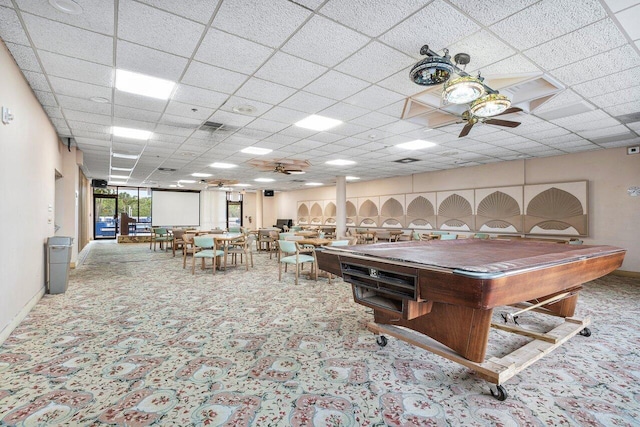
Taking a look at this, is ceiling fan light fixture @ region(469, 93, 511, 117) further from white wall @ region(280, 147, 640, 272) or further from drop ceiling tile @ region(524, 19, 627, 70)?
white wall @ region(280, 147, 640, 272)

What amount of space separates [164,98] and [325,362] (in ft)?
13.3

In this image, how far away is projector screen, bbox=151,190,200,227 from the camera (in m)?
17.2

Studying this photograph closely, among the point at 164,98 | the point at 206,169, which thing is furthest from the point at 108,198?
the point at 164,98

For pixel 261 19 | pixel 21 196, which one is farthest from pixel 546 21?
pixel 21 196

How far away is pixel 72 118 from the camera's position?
518 cm

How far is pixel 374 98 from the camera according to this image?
4238 millimetres

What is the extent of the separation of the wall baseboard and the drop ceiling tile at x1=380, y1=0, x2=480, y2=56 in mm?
4706

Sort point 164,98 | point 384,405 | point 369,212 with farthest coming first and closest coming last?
point 369,212 → point 164,98 → point 384,405

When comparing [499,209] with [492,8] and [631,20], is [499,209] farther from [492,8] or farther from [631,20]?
[492,8]

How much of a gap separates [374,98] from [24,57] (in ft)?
13.3

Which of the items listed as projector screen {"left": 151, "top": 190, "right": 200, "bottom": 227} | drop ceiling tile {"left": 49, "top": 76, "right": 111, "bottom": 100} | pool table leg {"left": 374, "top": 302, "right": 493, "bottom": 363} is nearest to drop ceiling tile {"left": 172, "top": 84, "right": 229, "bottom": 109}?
drop ceiling tile {"left": 49, "top": 76, "right": 111, "bottom": 100}

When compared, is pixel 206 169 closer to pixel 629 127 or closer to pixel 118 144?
pixel 118 144

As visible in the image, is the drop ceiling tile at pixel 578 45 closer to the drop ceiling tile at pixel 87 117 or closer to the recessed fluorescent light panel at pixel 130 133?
the drop ceiling tile at pixel 87 117

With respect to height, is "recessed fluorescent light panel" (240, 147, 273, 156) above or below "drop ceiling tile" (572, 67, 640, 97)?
below
